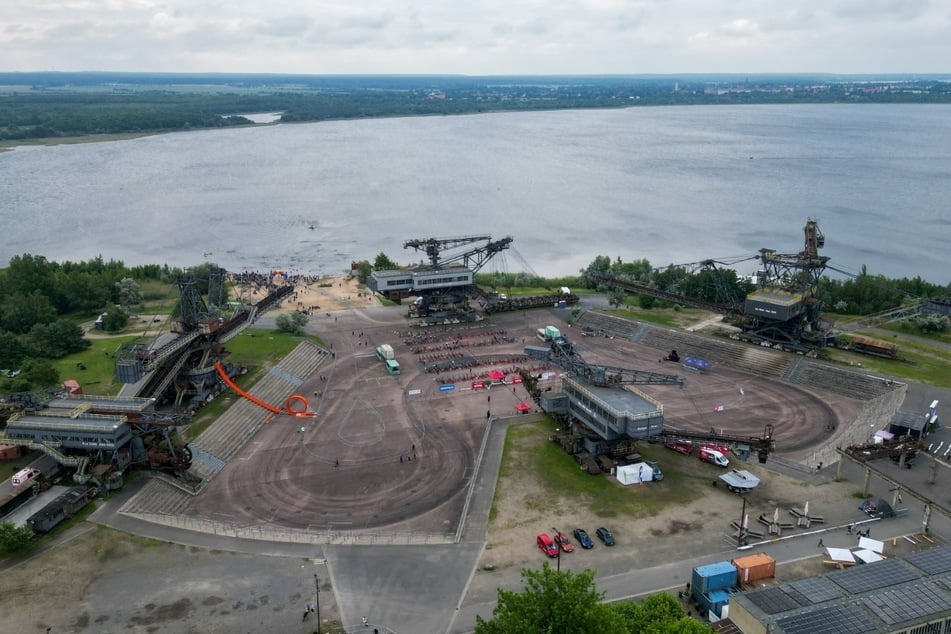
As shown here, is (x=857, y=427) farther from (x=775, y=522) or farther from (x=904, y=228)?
(x=904, y=228)

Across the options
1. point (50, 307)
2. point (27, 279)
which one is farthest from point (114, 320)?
point (27, 279)

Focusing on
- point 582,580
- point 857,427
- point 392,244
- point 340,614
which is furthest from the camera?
point 392,244

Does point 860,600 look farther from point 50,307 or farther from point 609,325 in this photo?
point 50,307

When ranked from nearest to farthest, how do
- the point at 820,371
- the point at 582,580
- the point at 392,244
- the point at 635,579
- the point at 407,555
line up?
the point at 582,580, the point at 635,579, the point at 407,555, the point at 820,371, the point at 392,244

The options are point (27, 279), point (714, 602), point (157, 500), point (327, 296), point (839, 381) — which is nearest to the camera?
point (714, 602)

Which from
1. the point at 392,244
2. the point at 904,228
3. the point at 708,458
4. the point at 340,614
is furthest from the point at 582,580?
the point at 904,228

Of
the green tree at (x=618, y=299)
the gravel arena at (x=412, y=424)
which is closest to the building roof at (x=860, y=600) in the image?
the gravel arena at (x=412, y=424)

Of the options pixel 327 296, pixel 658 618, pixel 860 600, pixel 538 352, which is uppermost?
pixel 860 600

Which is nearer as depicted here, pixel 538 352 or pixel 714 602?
pixel 714 602
